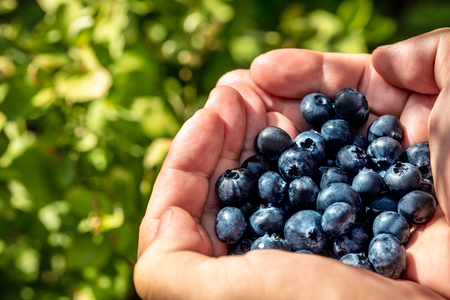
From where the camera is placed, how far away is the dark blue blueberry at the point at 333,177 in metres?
1.48

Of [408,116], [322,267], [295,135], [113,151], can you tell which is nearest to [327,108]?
[295,135]

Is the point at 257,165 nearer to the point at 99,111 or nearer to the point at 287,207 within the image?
the point at 287,207

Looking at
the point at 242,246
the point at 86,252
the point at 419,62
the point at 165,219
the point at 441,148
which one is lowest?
the point at 86,252

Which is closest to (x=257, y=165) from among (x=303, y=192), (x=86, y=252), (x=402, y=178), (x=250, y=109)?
(x=303, y=192)

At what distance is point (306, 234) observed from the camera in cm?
132

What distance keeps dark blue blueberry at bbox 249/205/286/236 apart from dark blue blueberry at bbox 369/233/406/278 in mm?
334

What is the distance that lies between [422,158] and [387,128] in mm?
190

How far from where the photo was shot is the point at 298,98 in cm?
187

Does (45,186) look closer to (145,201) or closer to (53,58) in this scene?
(145,201)

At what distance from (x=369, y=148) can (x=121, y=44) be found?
4.43 feet

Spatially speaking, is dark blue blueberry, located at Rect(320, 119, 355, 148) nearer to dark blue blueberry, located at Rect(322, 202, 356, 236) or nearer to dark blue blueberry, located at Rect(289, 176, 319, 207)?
dark blue blueberry, located at Rect(289, 176, 319, 207)

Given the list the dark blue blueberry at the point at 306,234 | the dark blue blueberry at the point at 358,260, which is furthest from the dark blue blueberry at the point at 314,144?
the dark blue blueberry at the point at 358,260

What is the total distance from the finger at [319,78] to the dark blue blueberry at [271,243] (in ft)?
2.31

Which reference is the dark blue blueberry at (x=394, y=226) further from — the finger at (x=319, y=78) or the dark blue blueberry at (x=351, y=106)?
the finger at (x=319, y=78)
